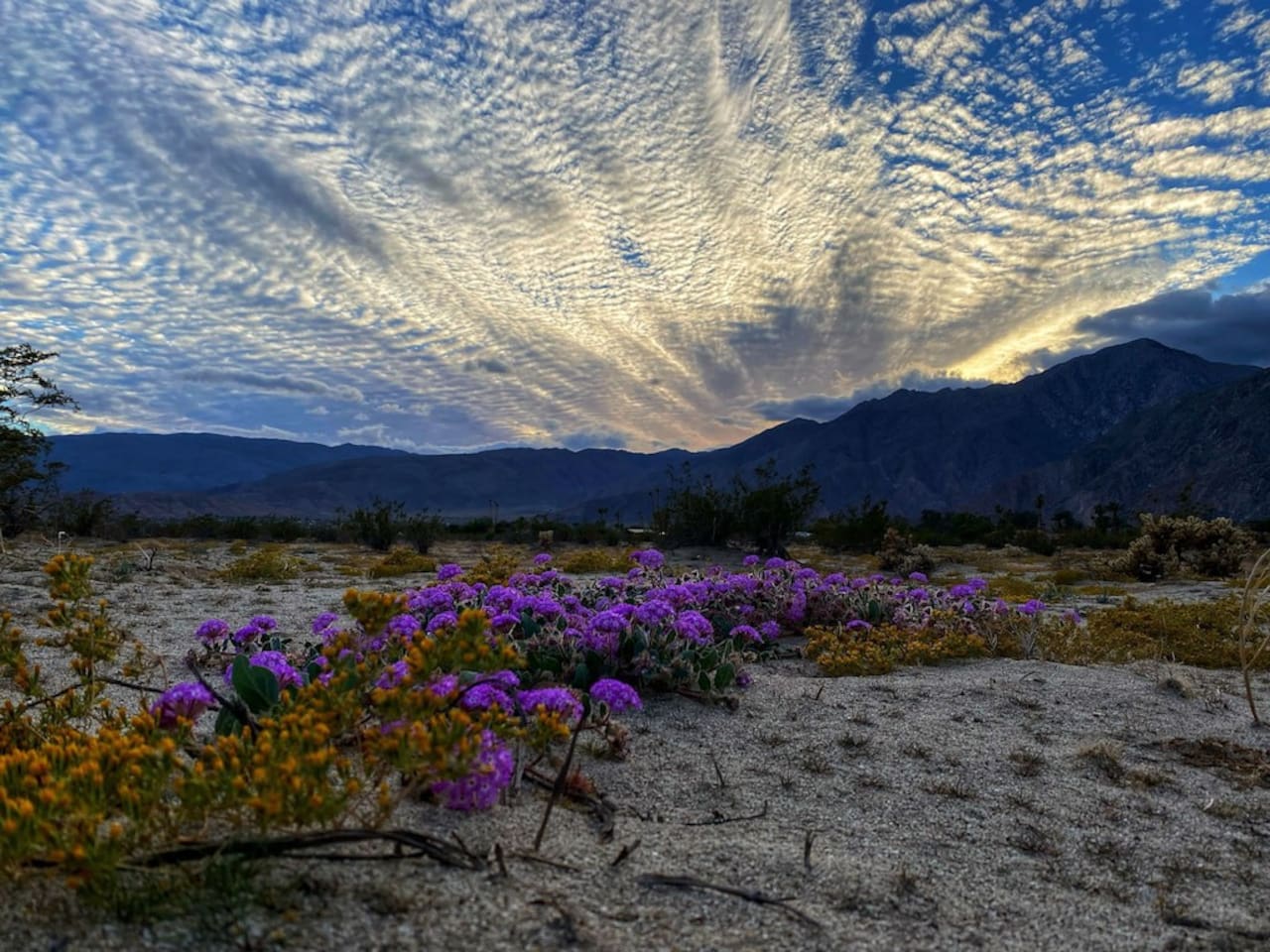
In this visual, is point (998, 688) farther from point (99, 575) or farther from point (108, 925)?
point (99, 575)

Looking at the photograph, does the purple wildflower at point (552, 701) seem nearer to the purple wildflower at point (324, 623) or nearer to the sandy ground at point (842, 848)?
the sandy ground at point (842, 848)

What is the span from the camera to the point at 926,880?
266 cm

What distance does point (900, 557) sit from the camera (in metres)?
17.4

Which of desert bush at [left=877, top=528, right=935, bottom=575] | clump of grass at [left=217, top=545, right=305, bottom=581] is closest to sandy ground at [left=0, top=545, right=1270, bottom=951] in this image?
clump of grass at [left=217, top=545, right=305, bottom=581]

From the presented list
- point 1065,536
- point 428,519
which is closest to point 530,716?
point 428,519

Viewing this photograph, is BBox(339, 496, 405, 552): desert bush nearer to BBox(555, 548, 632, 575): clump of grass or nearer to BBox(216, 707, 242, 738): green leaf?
BBox(555, 548, 632, 575): clump of grass

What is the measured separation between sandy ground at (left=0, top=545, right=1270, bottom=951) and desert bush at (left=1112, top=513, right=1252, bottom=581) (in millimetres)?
12777

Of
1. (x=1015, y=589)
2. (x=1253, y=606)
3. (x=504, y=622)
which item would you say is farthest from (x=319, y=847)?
(x=1015, y=589)

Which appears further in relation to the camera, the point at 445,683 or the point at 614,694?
the point at 614,694

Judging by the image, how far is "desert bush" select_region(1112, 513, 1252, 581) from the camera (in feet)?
51.3

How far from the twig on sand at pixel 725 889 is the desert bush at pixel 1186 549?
692 inches

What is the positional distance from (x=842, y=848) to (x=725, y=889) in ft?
2.70

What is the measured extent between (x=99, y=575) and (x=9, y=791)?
1176 centimetres

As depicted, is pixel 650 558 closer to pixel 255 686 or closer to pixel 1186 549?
pixel 255 686
